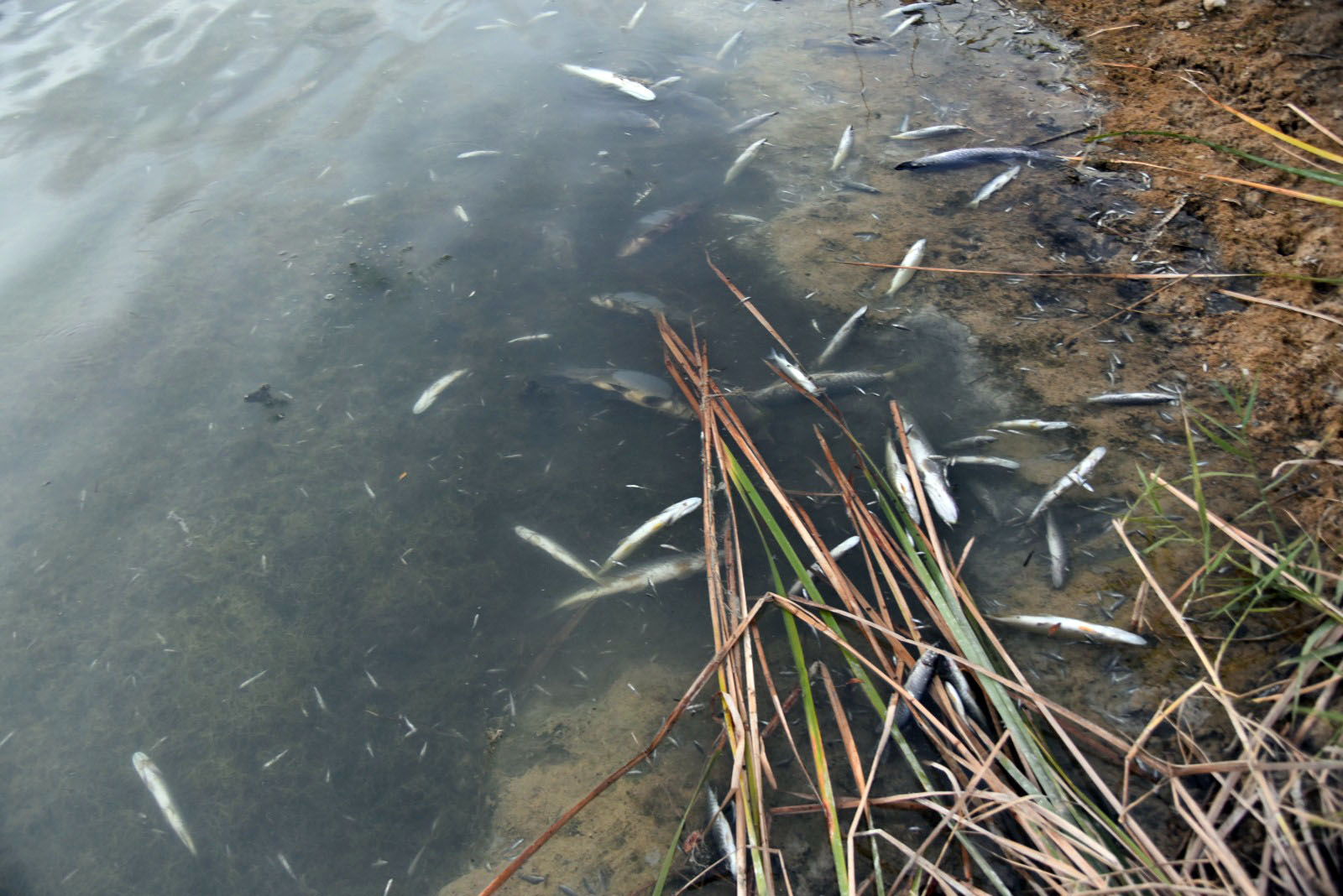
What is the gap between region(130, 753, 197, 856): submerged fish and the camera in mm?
2770

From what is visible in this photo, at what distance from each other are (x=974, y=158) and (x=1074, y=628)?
362 cm

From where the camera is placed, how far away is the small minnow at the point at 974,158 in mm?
4930

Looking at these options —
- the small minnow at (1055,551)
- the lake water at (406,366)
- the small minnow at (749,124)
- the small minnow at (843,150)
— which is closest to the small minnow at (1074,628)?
the lake water at (406,366)

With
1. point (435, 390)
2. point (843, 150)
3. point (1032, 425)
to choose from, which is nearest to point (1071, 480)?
point (1032, 425)

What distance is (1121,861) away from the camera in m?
1.99

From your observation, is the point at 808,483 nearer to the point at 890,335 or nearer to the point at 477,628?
the point at 890,335

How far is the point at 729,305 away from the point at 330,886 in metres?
3.44

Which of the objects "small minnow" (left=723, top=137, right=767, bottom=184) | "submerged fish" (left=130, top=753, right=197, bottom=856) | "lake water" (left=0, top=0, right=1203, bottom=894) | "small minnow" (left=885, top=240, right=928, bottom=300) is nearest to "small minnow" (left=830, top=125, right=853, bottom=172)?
"lake water" (left=0, top=0, right=1203, bottom=894)

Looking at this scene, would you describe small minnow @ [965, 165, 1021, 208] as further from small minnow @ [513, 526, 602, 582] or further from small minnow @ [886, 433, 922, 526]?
small minnow @ [513, 526, 602, 582]

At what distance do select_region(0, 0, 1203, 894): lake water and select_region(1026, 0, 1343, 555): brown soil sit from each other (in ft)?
1.26

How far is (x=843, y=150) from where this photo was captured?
204 inches

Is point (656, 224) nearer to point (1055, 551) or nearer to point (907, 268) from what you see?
point (907, 268)

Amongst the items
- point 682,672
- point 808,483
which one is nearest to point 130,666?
point 682,672

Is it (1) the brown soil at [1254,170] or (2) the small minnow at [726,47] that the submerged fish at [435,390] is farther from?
(2) the small minnow at [726,47]
